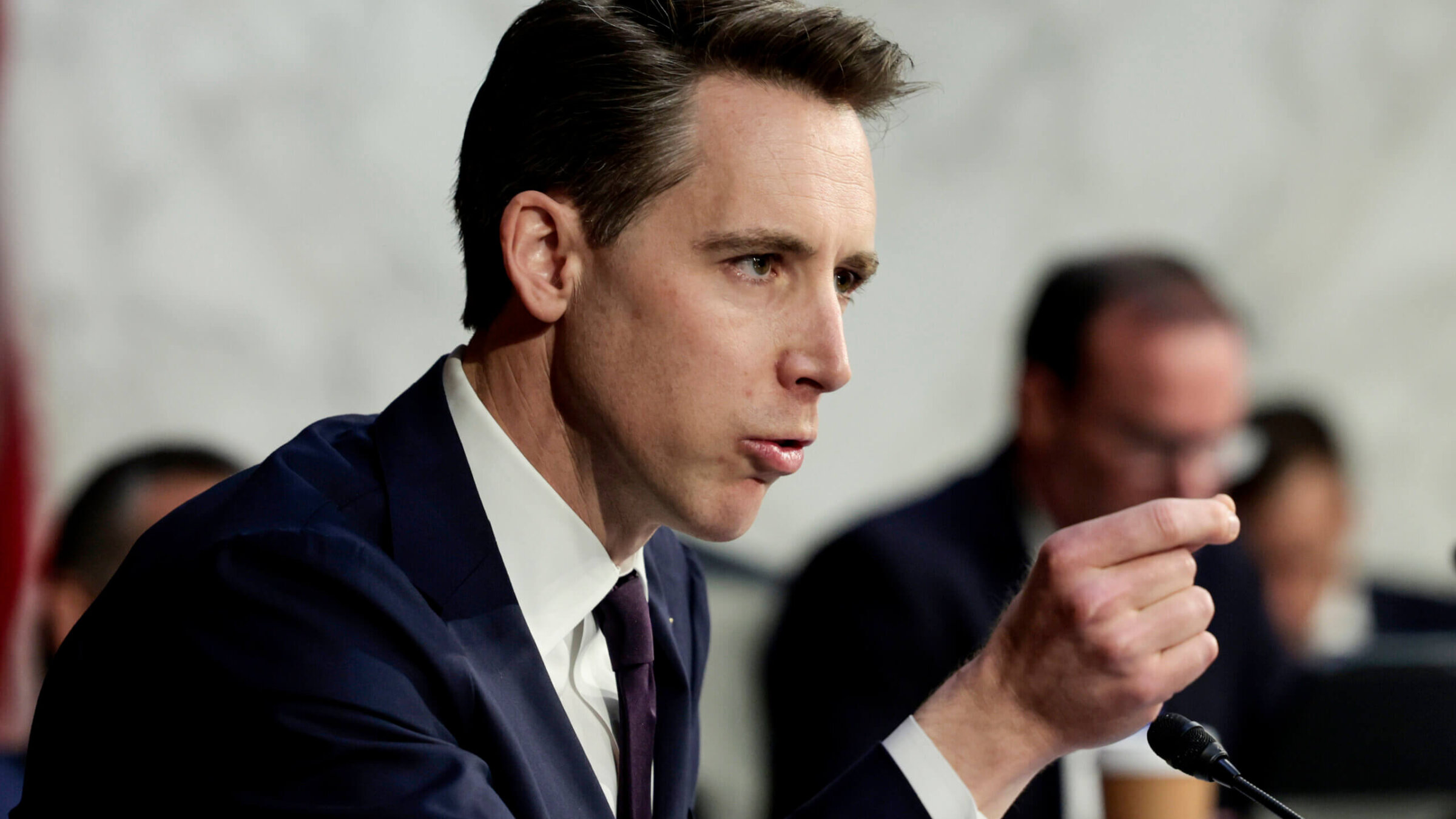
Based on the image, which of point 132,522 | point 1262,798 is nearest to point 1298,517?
point 132,522

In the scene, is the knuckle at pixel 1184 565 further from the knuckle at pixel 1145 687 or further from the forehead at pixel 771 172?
the forehead at pixel 771 172

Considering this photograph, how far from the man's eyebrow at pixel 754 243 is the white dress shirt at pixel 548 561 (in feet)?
0.77

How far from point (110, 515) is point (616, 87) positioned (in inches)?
51.6

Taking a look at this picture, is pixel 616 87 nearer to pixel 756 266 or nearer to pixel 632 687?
pixel 756 266

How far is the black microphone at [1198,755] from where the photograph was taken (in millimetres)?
1014

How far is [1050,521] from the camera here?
2.34 m

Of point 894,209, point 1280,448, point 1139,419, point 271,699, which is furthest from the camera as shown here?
point 1280,448

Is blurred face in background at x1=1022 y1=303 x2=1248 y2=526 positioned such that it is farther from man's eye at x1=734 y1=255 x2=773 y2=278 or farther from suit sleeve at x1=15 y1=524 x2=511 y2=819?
A: suit sleeve at x1=15 y1=524 x2=511 y2=819

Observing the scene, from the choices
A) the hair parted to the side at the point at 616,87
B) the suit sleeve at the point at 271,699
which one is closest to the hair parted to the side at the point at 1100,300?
the hair parted to the side at the point at 616,87

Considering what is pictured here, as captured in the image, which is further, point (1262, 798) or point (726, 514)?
point (726, 514)

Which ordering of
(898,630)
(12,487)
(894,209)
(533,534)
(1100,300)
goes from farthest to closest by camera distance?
(894,209)
(12,487)
(1100,300)
(898,630)
(533,534)

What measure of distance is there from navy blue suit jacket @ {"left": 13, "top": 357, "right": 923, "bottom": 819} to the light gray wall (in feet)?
6.84

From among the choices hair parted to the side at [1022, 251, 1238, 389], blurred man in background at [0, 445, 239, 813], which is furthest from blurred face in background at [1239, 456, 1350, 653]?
blurred man in background at [0, 445, 239, 813]

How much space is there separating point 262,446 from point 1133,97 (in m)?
2.49
